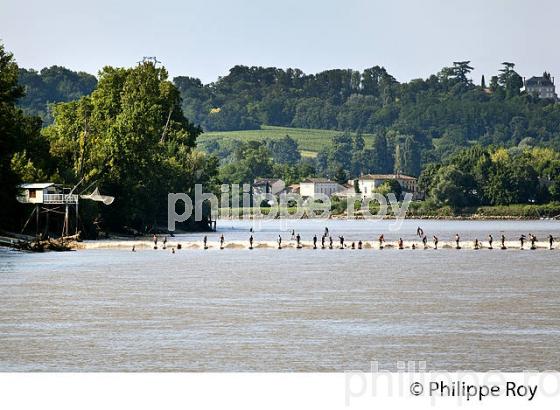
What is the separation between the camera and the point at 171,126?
126250mm

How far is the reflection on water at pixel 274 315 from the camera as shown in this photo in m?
33.9

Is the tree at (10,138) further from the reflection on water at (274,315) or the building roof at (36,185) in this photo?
the reflection on water at (274,315)

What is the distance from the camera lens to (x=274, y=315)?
4409 cm

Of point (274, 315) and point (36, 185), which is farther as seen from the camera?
point (36, 185)

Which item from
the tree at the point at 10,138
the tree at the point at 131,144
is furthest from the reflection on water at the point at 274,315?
the tree at the point at 131,144

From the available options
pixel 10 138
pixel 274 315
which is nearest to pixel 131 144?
pixel 10 138

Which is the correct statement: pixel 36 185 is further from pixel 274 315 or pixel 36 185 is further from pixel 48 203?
pixel 274 315

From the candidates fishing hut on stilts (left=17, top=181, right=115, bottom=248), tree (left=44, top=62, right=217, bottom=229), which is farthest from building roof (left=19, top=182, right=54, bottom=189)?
tree (left=44, top=62, right=217, bottom=229)

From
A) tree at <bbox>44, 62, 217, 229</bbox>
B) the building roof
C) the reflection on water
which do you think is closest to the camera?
the reflection on water

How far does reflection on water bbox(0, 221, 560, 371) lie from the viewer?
33938 millimetres

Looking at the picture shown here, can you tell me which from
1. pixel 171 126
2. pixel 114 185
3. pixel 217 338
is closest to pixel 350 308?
pixel 217 338

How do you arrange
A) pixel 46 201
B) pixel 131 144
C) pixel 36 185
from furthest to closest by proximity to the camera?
pixel 131 144 → pixel 36 185 → pixel 46 201

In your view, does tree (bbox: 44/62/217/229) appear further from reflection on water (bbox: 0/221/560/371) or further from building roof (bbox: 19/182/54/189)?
reflection on water (bbox: 0/221/560/371)
